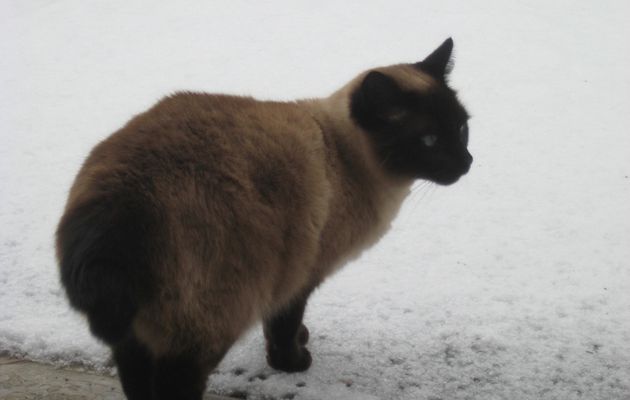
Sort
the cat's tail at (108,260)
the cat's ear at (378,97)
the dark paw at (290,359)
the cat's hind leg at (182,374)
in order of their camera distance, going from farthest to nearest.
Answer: the dark paw at (290,359) → the cat's ear at (378,97) → the cat's hind leg at (182,374) → the cat's tail at (108,260)

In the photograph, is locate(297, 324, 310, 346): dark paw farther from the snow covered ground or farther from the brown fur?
the brown fur

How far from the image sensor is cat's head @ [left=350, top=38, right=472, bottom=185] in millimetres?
2219

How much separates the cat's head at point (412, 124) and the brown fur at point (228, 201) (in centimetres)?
6

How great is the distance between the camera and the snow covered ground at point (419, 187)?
8.55 ft

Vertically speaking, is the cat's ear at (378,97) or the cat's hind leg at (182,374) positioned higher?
the cat's ear at (378,97)

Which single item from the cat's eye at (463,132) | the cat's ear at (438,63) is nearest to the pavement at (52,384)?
the cat's eye at (463,132)

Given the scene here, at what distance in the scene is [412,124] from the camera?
7.39 feet

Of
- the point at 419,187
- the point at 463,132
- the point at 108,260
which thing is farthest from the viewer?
the point at 419,187

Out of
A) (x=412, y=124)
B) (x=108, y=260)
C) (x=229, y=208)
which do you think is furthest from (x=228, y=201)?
(x=412, y=124)

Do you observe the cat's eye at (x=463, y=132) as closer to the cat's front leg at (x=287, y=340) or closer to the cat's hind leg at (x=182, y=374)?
the cat's front leg at (x=287, y=340)

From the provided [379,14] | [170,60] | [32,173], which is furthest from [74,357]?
[379,14]

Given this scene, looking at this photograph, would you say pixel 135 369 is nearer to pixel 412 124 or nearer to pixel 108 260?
pixel 108 260

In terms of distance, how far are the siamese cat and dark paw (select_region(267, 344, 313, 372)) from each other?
0.01 m

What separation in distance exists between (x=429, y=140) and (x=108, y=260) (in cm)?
132
